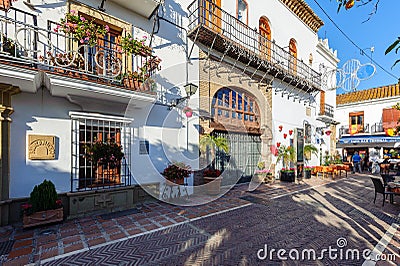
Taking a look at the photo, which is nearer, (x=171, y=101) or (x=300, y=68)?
(x=171, y=101)

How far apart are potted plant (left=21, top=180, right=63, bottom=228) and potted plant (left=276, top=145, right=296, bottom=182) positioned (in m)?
10.1

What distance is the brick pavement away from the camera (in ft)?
11.9

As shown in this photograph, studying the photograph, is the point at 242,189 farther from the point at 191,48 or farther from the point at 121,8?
the point at 121,8

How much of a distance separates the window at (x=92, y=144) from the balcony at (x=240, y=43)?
15.2ft

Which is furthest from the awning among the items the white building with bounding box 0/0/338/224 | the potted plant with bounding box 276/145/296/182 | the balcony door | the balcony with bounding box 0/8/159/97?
the balcony with bounding box 0/8/159/97

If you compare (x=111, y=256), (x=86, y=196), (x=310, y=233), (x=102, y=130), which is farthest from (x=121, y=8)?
(x=310, y=233)

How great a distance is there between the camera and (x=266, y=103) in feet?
38.1

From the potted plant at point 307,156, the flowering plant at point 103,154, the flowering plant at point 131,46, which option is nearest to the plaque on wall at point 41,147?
the flowering plant at point 103,154

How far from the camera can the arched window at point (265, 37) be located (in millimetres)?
11078

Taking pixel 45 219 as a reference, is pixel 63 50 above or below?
above

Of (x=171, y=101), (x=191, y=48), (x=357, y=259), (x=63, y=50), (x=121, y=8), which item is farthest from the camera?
(x=191, y=48)

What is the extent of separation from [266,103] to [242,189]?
5.37m

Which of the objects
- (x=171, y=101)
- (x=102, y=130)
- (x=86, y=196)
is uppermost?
(x=171, y=101)

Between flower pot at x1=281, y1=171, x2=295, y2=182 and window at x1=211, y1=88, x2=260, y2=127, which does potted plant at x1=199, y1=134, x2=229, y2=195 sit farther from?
flower pot at x1=281, y1=171, x2=295, y2=182
